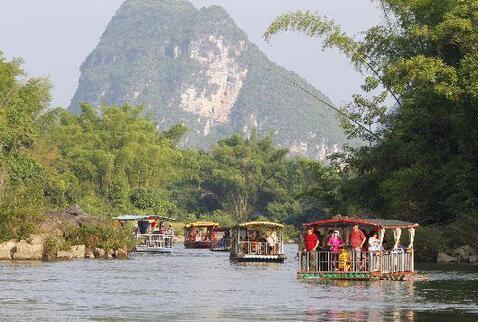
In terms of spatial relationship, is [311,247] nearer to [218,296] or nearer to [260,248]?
[218,296]

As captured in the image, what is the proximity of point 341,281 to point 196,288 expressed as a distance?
559 centimetres

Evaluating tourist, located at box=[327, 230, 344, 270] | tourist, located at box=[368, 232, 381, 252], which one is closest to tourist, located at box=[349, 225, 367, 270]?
tourist, located at box=[368, 232, 381, 252]

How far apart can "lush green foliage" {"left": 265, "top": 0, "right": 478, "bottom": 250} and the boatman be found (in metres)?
19.2

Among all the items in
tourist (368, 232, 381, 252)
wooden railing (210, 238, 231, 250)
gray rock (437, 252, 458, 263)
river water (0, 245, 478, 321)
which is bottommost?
river water (0, 245, 478, 321)

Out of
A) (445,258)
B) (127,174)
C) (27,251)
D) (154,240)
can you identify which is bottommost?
(27,251)

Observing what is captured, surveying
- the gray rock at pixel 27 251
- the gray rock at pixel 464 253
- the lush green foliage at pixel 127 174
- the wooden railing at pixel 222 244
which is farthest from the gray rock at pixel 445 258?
the wooden railing at pixel 222 244

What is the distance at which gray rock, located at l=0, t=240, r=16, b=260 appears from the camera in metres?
59.5

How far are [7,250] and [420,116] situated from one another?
970 inches

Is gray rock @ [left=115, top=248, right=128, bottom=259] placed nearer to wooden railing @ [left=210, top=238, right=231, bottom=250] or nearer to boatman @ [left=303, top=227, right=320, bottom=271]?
boatman @ [left=303, top=227, right=320, bottom=271]

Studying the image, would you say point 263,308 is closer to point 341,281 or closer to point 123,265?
point 341,281

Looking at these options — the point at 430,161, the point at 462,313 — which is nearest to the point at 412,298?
the point at 462,313

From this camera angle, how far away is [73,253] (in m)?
64.4

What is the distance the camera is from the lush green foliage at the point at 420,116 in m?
62.8

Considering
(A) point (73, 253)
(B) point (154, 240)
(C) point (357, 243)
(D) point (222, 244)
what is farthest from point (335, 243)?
(D) point (222, 244)
